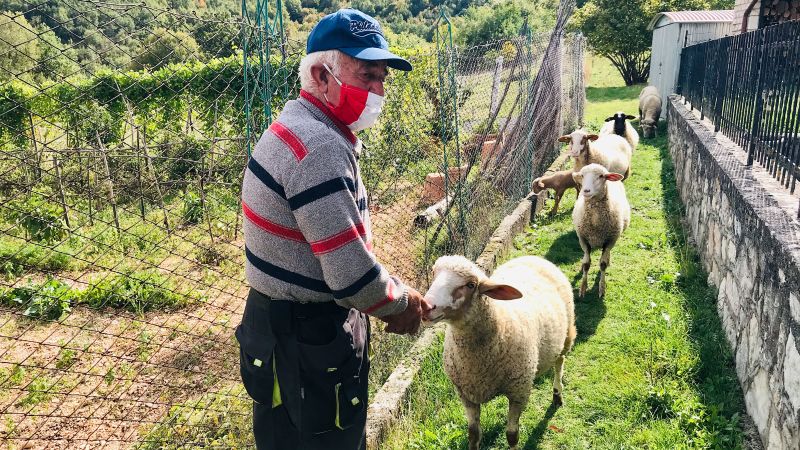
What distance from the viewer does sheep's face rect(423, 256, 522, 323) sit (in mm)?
2789

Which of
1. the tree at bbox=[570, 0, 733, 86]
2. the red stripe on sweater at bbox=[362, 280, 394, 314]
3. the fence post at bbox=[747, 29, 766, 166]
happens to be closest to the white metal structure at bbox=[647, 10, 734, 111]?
the tree at bbox=[570, 0, 733, 86]

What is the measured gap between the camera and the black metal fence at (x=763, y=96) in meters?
3.94

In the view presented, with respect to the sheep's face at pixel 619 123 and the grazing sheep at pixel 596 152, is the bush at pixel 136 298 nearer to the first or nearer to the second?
the grazing sheep at pixel 596 152

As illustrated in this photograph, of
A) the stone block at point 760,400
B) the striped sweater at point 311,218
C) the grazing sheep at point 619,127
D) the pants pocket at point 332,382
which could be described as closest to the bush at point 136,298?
the pants pocket at point 332,382

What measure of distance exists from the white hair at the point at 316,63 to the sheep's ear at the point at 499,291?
150cm

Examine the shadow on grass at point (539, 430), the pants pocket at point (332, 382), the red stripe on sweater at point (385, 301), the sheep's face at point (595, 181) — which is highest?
the red stripe on sweater at point (385, 301)

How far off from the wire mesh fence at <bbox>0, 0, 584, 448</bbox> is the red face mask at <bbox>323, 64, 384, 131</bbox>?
1066 millimetres

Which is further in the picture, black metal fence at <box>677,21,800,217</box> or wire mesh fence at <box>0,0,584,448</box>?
black metal fence at <box>677,21,800,217</box>

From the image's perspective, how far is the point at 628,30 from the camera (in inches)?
999

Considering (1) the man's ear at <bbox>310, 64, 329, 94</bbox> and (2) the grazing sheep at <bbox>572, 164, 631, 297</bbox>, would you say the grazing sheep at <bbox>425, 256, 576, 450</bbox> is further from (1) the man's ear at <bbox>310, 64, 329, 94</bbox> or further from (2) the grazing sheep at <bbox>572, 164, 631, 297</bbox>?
(2) the grazing sheep at <bbox>572, 164, 631, 297</bbox>

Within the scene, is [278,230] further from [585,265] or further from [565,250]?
[565,250]

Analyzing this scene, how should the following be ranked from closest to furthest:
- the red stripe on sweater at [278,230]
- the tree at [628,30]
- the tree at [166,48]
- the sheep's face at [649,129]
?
1. the red stripe on sweater at [278,230]
2. the tree at [166,48]
3. the sheep's face at [649,129]
4. the tree at [628,30]

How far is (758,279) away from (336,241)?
3.16 m

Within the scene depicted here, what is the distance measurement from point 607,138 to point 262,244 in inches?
340
